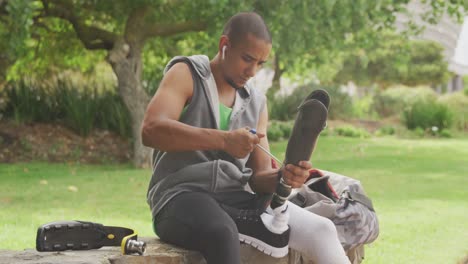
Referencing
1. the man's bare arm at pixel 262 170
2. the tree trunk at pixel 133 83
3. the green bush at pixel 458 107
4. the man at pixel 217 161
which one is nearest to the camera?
the man at pixel 217 161

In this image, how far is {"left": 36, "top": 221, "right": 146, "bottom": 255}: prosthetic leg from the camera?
134 inches

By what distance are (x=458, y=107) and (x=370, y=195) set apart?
14783 millimetres

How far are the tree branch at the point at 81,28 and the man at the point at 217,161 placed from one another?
8.99 m

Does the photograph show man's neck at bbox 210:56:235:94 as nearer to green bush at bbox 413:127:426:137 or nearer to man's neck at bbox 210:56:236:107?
man's neck at bbox 210:56:236:107

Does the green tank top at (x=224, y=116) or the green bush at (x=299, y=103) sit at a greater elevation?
the green tank top at (x=224, y=116)

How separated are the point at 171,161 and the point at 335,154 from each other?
10.9 m

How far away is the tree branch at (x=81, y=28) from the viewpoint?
1237 cm

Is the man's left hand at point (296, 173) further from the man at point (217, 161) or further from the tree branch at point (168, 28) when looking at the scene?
the tree branch at point (168, 28)

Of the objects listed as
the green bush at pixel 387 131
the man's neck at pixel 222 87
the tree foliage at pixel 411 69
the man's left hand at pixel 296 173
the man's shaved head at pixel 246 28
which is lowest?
the tree foliage at pixel 411 69

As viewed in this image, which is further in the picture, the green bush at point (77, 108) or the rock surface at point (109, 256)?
the green bush at point (77, 108)

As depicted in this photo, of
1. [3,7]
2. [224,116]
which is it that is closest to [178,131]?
[224,116]

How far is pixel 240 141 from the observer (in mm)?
3221

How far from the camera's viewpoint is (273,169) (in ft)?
12.4

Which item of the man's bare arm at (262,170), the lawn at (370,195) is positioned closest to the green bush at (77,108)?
the lawn at (370,195)
